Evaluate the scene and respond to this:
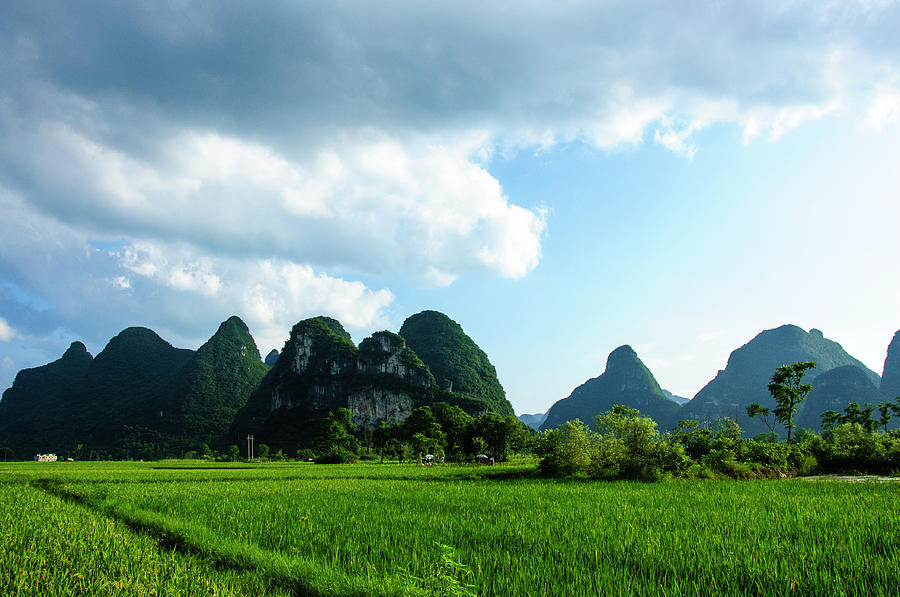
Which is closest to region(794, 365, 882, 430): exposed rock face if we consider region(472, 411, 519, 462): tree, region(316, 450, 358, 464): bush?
region(472, 411, 519, 462): tree

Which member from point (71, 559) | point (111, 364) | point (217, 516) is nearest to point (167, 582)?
point (71, 559)

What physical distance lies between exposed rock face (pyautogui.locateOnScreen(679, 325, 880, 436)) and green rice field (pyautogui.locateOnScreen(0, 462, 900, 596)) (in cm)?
17445

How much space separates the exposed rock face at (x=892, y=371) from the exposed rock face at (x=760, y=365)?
34125 mm

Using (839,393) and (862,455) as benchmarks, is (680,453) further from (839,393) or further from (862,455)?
(839,393)

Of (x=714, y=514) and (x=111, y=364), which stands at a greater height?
(x=111, y=364)

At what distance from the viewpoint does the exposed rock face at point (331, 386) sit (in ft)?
363

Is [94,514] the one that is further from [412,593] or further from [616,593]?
[616,593]

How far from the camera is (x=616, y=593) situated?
12.2 feet

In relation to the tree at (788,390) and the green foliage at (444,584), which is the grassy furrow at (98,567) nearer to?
the green foliage at (444,584)

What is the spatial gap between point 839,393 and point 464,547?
160 metres

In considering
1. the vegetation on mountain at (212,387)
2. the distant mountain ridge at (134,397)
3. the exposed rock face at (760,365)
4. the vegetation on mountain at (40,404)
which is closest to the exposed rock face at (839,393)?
the exposed rock face at (760,365)

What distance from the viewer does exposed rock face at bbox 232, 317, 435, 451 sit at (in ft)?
363

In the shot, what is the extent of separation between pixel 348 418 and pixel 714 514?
54516mm

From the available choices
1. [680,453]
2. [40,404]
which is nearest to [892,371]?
[680,453]
